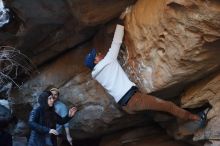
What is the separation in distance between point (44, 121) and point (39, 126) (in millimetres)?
151

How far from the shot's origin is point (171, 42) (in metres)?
5.53

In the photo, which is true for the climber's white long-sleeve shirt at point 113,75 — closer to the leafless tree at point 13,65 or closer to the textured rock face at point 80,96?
the textured rock face at point 80,96

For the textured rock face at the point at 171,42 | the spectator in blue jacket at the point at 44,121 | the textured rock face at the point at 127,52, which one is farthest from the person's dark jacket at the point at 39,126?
the textured rock face at the point at 171,42

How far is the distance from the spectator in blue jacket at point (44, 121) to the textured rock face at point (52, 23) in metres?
1.23

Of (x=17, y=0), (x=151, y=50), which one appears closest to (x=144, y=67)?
(x=151, y=50)

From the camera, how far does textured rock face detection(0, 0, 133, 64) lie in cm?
602

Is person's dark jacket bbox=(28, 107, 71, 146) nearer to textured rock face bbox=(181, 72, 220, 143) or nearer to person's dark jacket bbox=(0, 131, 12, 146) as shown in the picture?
person's dark jacket bbox=(0, 131, 12, 146)

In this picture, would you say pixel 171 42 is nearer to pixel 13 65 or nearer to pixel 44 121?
pixel 44 121

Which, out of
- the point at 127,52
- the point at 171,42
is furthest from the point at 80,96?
the point at 171,42

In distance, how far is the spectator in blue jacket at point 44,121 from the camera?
585cm

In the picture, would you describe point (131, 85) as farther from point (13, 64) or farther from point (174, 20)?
point (13, 64)

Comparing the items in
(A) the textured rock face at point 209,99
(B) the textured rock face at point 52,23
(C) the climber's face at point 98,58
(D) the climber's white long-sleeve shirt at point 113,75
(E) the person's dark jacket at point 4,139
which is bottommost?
(A) the textured rock face at point 209,99

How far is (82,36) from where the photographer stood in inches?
273

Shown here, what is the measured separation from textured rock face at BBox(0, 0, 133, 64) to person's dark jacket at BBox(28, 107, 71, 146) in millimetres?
1433
